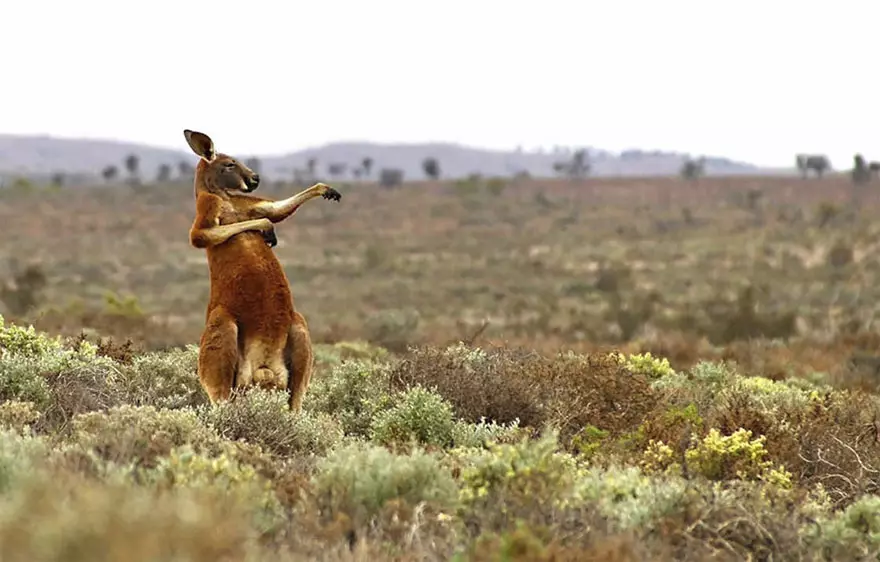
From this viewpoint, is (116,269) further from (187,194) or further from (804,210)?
(804,210)

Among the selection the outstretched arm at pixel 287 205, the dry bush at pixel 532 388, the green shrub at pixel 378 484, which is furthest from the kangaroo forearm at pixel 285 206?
the green shrub at pixel 378 484

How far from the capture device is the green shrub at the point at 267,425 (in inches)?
303

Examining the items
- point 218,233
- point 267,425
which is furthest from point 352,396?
point 267,425

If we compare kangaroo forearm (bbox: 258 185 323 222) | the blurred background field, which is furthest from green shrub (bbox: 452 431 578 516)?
the blurred background field

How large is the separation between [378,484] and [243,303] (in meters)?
3.18

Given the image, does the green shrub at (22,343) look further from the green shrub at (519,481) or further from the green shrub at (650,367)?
the green shrub at (650,367)

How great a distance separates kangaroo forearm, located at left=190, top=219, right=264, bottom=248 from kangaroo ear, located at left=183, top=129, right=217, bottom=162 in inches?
23.3

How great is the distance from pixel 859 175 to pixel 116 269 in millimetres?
48881

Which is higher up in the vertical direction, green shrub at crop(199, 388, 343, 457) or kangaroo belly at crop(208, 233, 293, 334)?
kangaroo belly at crop(208, 233, 293, 334)

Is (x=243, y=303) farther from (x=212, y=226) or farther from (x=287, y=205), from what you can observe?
(x=287, y=205)

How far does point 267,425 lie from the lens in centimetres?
779

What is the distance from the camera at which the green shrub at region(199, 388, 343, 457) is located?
7.69 metres

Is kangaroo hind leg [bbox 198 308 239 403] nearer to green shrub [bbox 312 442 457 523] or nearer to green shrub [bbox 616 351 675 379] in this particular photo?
green shrub [bbox 312 442 457 523]

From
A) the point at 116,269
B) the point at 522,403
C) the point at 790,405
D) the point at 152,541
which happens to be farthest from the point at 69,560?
the point at 116,269
